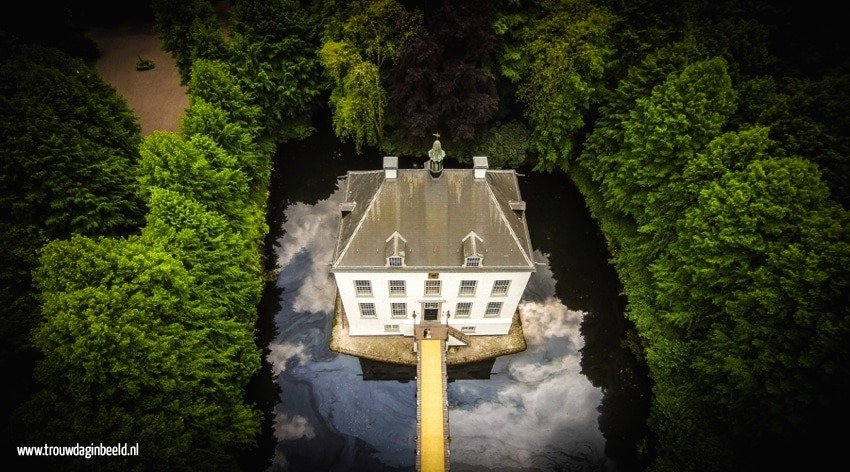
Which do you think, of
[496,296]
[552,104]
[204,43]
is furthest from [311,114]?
[496,296]

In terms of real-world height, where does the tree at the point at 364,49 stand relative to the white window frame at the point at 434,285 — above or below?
above

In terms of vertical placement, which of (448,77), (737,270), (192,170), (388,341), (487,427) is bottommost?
(487,427)

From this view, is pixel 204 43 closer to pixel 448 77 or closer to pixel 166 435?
pixel 448 77

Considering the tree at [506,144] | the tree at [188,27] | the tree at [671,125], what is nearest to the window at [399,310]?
the tree at [506,144]

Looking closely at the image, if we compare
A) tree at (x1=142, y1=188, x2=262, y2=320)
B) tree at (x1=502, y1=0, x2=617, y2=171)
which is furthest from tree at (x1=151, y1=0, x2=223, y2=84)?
tree at (x1=502, y1=0, x2=617, y2=171)

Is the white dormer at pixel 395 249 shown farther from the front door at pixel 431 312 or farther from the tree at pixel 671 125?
the tree at pixel 671 125

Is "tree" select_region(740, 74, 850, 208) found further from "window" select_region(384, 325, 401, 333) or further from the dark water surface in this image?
"window" select_region(384, 325, 401, 333)

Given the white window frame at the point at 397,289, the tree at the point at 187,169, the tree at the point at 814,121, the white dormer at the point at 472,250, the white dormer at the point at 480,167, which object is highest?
the tree at the point at 814,121
